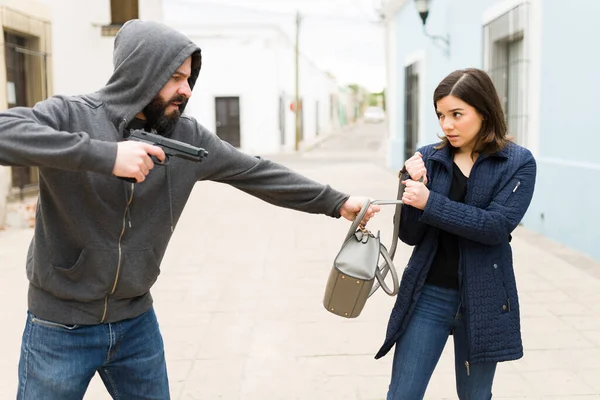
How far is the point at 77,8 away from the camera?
12.1m

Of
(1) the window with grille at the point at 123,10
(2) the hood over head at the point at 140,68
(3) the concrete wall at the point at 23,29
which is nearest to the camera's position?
(2) the hood over head at the point at 140,68

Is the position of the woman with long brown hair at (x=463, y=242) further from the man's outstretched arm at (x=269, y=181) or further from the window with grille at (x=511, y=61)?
the window with grille at (x=511, y=61)

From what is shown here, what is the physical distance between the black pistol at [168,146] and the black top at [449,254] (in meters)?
1.00

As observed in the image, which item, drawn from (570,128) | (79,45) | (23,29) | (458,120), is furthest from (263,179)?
(79,45)

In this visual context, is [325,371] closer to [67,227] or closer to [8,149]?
[67,227]

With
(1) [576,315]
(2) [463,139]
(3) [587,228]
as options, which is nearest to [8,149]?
(2) [463,139]

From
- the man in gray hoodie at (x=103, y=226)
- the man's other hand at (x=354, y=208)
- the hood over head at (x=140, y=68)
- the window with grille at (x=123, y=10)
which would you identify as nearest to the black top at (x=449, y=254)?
the man's other hand at (x=354, y=208)

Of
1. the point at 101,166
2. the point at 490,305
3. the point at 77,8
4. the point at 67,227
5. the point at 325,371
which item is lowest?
the point at 325,371

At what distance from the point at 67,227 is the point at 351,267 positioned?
96 centimetres

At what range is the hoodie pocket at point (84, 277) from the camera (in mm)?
2119

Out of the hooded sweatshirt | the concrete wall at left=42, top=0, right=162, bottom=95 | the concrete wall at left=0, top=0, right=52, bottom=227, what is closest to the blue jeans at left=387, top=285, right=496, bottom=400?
the hooded sweatshirt

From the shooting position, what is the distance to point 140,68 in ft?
7.02

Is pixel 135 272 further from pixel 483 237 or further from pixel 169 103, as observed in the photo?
pixel 483 237

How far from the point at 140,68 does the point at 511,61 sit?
8.42 meters
